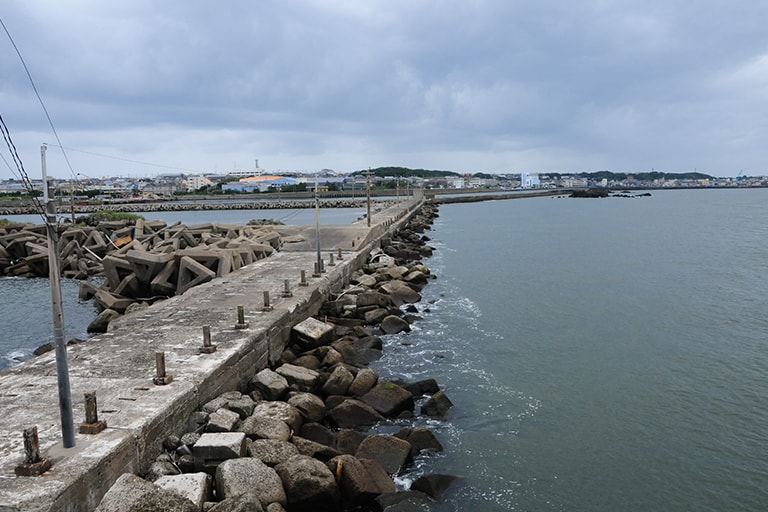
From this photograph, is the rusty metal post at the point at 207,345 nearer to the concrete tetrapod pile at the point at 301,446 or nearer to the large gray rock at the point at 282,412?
the concrete tetrapod pile at the point at 301,446

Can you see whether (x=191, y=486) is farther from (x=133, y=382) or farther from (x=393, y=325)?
(x=393, y=325)

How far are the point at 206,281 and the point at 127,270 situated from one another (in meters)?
4.53

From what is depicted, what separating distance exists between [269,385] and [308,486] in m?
2.95

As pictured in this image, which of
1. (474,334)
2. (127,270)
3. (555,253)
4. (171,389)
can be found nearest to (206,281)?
(127,270)

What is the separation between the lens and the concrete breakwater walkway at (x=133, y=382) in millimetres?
5449

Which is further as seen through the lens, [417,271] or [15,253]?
[15,253]

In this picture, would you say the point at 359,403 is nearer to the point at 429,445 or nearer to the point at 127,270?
the point at 429,445

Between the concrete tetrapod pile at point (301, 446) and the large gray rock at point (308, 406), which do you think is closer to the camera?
the concrete tetrapod pile at point (301, 446)

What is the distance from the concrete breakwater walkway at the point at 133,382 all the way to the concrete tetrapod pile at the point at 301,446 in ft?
0.91

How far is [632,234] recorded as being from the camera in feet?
150

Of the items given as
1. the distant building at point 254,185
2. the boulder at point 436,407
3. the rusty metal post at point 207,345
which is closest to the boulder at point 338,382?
the boulder at point 436,407

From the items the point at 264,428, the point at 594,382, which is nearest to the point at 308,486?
the point at 264,428

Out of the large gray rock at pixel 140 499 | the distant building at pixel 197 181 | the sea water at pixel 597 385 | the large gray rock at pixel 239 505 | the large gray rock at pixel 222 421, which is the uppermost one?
the distant building at pixel 197 181

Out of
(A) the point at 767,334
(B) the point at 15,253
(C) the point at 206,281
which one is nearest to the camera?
(A) the point at 767,334
